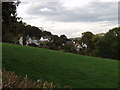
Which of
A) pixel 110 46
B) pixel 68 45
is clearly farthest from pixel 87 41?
pixel 110 46

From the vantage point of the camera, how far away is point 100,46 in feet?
214

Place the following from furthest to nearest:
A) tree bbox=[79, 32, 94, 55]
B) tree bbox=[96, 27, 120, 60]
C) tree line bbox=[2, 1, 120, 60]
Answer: tree bbox=[79, 32, 94, 55] → tree bbox=[96, 27, 120, 60] → tree line bbox=[2, 1, 120, 60]

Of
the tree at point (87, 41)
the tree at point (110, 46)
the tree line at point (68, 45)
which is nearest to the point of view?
the tree line at point (68, 45)

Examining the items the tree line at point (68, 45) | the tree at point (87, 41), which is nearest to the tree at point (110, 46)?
the tree line at point (68, 45)

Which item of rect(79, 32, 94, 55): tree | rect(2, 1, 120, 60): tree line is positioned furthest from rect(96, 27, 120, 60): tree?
rect(79, 32, 94, 55): tree

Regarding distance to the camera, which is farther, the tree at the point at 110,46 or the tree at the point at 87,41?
the tree at the point at 87,41

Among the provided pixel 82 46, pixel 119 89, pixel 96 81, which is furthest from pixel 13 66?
pixel 82 46

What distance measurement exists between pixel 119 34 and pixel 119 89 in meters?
58.2

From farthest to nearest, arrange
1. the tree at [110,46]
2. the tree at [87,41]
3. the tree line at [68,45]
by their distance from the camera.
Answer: the tree at [87,41] → the tree at [110,46] → the tree line at [68,45]

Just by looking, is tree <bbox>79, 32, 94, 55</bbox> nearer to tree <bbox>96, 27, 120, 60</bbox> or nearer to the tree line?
the tree line

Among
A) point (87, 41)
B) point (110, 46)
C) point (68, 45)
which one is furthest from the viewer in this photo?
point (87, 41)

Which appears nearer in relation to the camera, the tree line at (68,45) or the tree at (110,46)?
the tree line at (68,45)

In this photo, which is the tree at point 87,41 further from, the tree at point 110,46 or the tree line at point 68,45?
the tree at point 110,46

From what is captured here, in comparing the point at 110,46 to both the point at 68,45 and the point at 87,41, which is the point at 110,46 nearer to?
the point at 68,45
